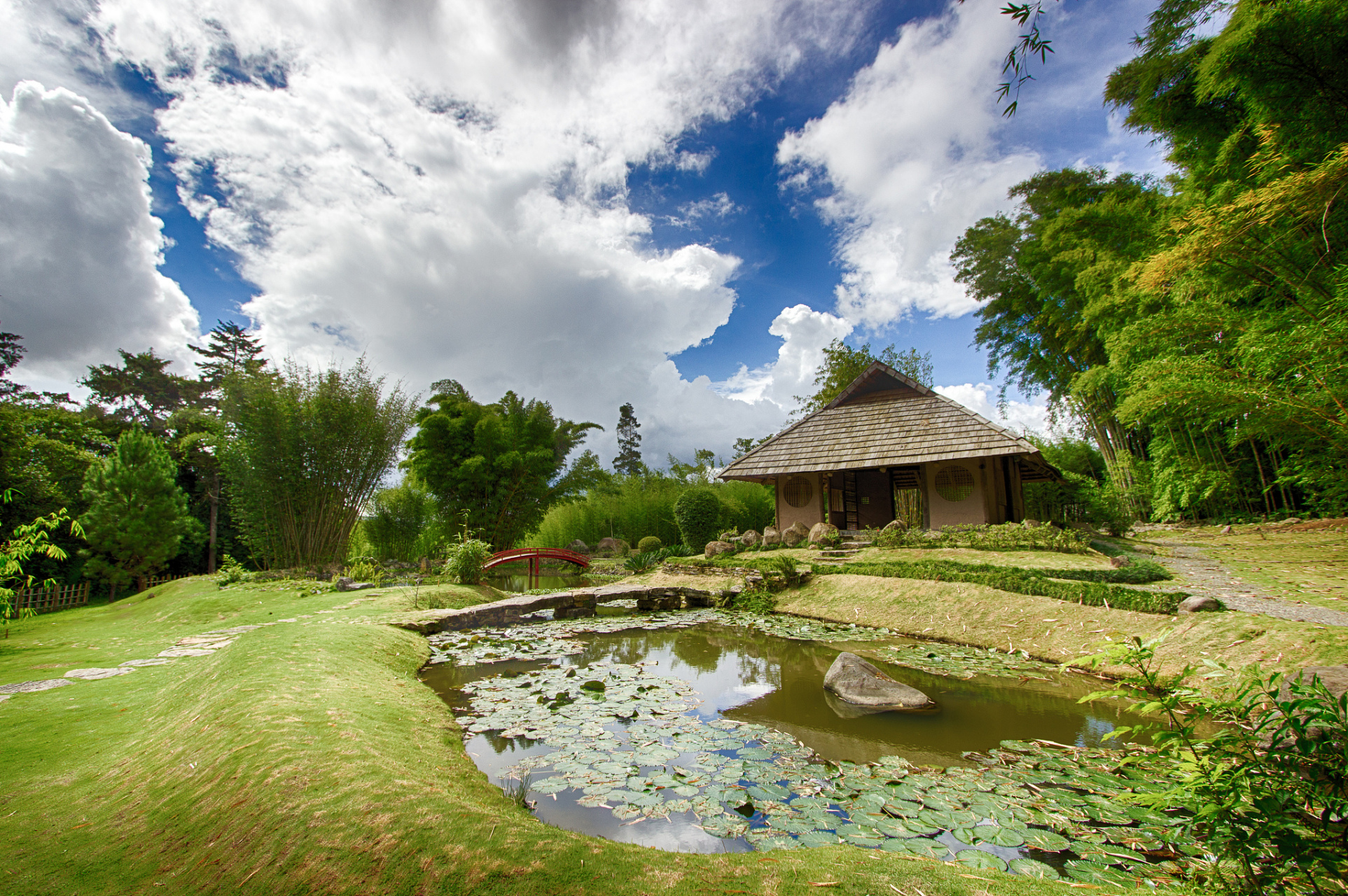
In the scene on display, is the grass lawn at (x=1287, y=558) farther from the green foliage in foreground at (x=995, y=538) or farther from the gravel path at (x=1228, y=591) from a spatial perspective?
the green foliage in foreground at (x=995, y=538)

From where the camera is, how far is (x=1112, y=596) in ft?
18.9

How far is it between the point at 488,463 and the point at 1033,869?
45.9 ft

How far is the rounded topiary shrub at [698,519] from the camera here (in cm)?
1389

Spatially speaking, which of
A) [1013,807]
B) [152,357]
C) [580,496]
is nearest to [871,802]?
[1013,807]

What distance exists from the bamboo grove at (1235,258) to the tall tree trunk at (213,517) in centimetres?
2250

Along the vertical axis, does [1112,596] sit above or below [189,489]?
below

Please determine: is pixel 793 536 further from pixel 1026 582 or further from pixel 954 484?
pixel 1026 582

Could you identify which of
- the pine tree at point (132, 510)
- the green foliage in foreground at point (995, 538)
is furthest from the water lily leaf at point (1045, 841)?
the pine tree at point (132, 510)

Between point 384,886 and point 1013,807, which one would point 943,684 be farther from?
point 384,886

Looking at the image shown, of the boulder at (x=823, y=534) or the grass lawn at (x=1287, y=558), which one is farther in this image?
the boulder at (x=823, y=534)

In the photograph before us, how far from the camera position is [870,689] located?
431 cm

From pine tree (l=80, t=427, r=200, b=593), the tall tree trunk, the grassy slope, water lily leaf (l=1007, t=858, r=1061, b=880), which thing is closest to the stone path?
the grassy slope

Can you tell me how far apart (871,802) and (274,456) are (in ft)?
40.4

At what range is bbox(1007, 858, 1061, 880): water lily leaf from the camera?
205 cm
